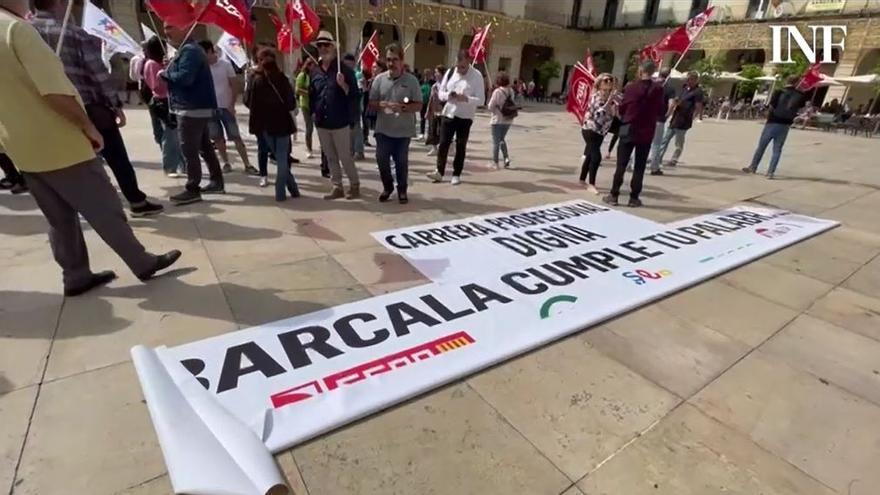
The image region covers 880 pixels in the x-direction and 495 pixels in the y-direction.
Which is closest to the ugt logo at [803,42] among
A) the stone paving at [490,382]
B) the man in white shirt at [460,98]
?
the man in white shirt at [460,98]

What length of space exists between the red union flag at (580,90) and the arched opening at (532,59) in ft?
102

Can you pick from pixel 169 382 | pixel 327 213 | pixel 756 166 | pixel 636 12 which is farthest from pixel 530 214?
pixel 636 12

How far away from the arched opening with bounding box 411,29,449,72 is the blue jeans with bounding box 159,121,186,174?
2689 centimetres

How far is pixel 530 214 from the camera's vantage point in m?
5.16

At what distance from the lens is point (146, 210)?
4449mm

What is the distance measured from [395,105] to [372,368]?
338cm

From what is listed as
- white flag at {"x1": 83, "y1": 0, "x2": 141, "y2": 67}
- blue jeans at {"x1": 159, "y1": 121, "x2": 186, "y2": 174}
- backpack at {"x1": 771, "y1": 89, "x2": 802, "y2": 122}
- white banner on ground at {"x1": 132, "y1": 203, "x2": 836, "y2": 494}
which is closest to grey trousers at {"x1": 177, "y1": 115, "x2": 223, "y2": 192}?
blue jeans at {"x1": 159, "y1": 121, "x2": 186, "y2": 174}

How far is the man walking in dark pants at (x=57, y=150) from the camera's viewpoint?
2.32 meters

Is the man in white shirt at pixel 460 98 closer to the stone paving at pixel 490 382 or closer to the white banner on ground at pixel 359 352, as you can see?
the stone paving at pixel 490 382

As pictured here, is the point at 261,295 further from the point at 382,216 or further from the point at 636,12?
the point at 636,12

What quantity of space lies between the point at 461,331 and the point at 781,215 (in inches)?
210

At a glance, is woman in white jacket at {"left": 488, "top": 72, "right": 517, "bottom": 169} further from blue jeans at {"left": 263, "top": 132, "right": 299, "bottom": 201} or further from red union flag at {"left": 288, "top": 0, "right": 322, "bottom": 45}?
blue jeans at {"left": 263, "top": 132, "right": 299, "bottom": 201}

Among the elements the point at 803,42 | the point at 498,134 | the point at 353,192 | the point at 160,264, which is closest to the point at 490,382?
the point at 160,264

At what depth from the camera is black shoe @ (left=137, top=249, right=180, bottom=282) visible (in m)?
3.11
